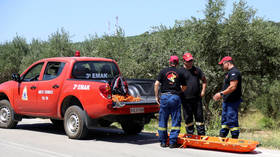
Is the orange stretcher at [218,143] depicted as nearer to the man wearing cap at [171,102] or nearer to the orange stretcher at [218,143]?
the orange stretcher at [218,143]

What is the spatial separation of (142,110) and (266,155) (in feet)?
9.37

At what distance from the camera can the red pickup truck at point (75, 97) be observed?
7.95m

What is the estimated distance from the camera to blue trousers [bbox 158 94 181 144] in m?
7.36

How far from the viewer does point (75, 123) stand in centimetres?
836

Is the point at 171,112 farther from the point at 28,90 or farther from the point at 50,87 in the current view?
the point at 28,90

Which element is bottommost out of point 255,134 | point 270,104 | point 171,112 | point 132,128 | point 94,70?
point 255,134

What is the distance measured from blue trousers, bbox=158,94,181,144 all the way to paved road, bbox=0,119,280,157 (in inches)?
11.7

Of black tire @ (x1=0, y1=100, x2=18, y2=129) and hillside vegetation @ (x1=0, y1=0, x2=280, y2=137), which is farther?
hillside vegetation @ (x1=0, y1=0, x2=280, y2=137)

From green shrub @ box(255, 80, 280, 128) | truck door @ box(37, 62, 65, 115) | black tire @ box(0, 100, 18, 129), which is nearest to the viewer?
truck door @ box(37, 62, 65, 115)

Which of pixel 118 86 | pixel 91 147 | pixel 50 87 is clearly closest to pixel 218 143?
pixel 91 147

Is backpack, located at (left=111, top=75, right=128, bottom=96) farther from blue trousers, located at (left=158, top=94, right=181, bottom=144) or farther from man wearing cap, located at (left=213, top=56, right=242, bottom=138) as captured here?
man wearing cap, located at (left=213, top=56, right=242, bottom=138)

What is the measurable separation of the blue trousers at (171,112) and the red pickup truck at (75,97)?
88 centimetres

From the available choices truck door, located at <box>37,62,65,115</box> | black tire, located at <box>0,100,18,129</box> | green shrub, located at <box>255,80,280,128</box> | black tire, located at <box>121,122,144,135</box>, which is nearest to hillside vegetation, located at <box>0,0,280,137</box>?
green shrub, located at <box>255,80,280,128</box>

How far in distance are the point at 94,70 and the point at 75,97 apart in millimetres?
922
